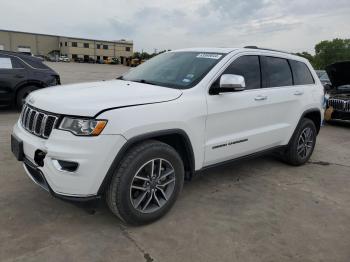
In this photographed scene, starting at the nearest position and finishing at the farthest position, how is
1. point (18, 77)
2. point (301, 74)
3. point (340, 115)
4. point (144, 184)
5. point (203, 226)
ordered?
point (144, 184), point (203, 226), point (301, 74), point (18, 77), point (340, 115)

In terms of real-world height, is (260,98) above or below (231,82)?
below

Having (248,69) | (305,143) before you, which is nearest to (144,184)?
(248,69)

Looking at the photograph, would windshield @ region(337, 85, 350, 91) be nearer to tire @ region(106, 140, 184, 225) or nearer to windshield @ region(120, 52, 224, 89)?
windshield @ region(120, 52, 224, 89)

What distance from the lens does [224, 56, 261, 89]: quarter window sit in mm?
3926

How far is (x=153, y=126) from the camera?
9.97 ft

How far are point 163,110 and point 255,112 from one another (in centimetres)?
148

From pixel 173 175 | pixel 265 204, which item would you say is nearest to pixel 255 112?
pixel 265 204

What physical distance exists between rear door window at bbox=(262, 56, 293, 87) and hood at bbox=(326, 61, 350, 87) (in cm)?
448

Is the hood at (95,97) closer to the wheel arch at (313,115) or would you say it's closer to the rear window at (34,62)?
the wheel arch at (313,115)

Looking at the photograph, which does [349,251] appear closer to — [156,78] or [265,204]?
[265,204]

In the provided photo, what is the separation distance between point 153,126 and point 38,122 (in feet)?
3.42

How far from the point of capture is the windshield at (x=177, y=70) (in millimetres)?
3656

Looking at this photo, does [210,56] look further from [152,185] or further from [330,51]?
[330,51]

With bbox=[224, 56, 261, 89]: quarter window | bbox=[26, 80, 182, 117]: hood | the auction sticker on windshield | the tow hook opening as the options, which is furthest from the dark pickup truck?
the tow hook opening
